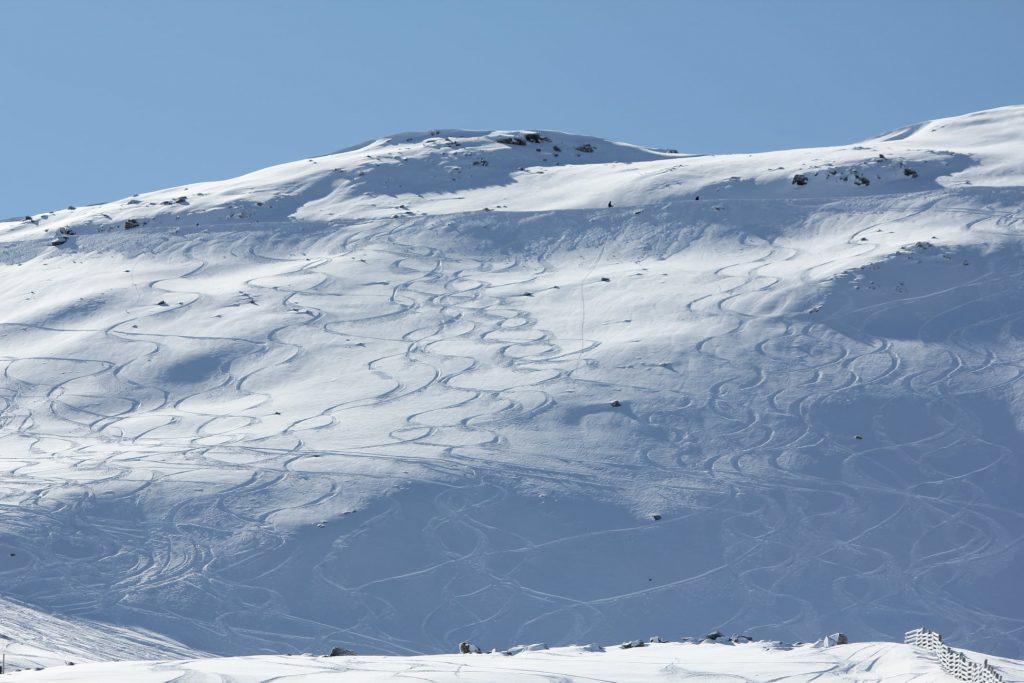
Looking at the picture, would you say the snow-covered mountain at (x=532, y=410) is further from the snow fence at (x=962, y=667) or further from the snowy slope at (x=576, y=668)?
the snow fence at (x=962, y=667)

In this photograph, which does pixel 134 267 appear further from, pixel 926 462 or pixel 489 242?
Result: pixel 926 462

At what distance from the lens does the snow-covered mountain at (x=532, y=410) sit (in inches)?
587

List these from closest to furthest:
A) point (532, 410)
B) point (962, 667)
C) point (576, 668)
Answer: point (962, 667) → point (576, 668) → point (532, 410)

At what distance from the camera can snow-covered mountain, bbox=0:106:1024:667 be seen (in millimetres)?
14898

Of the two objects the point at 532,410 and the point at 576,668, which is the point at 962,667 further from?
the point at 532,410

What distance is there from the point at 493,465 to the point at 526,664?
7.17 meters

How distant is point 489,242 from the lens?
1078 inches

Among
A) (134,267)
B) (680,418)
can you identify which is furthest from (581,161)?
(680,418)

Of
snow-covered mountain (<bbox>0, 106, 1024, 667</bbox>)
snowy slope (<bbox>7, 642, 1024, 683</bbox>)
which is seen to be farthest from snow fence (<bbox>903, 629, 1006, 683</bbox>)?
snow-covered mountain (<bbox>0, 106, 1024, 667</bbox>)

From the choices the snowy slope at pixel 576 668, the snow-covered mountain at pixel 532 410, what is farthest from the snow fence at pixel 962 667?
the snow-covered mountain at pixel 532 410

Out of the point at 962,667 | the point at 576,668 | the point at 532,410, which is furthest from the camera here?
the point at 532,410

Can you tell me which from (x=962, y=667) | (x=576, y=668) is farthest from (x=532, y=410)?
(x=962, y=667)

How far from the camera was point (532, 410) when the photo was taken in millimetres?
19141

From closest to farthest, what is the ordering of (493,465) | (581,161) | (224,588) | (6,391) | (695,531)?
(224,588) → (695,531) → (493,465) → (6,391) → (581,161)
